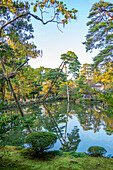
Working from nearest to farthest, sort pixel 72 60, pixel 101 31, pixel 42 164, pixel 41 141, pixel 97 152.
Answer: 1. pixel 42 164
2. pixel 41 141
3. pixel 97 152
4. pixel 101 31
5. pixel 72 60

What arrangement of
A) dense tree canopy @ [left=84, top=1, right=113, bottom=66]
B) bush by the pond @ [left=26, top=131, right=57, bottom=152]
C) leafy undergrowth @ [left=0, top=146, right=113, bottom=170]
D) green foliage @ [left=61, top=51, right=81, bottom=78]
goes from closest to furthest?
leafy undergrowth @ [left=0, top=146, right=113, bottom=170], bush by the pond @ [left=26, top=131, right=57, bottom=152], dense tree canopy @ [left=84, top=1, right=113, bottom=66], green foliage @ [left=61, top=51, right=81, bottom=78]

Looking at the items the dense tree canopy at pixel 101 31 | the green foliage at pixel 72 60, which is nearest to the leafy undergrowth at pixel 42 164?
the dense tree canopy at pixel 101 31

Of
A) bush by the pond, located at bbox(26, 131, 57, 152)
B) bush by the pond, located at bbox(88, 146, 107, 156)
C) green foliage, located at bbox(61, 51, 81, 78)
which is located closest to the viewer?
bush by the pond, located at bbox(26, 131, 57, 152)

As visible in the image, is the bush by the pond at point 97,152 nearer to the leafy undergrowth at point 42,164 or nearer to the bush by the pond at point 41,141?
the leafy undergrowth at point 42,164

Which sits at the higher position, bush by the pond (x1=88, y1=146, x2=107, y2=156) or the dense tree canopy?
the dense tree canopy

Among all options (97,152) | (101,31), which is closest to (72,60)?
(101,31)

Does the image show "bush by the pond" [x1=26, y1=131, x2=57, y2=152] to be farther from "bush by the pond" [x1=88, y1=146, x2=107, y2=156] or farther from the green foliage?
the green foliage

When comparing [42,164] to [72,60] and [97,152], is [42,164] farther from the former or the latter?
[72,60]

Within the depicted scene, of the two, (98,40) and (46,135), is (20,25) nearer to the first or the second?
(46,135)

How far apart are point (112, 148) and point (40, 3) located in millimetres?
4915

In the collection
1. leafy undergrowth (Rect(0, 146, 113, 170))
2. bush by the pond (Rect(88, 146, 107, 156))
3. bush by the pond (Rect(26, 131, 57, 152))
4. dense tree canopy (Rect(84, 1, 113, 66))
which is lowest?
bush by the pond (Rect(88, 146, 107, 156))

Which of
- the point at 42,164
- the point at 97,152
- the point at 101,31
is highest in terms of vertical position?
the point at 101,31

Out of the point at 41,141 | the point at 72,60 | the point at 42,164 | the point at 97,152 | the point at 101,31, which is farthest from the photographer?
the point at 72,60

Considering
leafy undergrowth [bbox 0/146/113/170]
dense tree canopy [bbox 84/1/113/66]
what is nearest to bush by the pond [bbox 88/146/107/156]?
leafy undergrowth [bbox 0/146/113/170]
